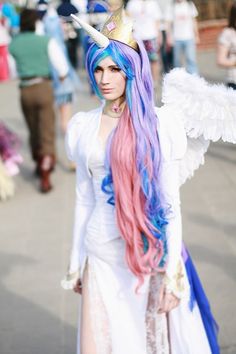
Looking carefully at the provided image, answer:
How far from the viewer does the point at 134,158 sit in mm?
2428

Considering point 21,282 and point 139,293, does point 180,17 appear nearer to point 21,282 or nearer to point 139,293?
point 21,282

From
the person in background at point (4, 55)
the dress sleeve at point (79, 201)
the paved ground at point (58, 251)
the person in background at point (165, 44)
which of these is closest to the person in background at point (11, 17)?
the person in background at point (4, 55)

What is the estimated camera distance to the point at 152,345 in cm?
273

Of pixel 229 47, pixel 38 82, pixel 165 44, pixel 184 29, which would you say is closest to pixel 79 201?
pixel 38 82

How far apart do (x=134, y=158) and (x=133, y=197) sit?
0.50ft

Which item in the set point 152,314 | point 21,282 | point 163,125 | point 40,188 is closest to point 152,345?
point 152,314

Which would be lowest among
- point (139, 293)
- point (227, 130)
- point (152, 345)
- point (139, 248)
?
point (152, 345)

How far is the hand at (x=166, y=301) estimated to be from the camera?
2484 millimetres

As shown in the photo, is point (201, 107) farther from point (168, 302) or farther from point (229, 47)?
point (229, 47)

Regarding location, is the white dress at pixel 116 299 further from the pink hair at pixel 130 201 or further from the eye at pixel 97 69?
the eye at pixel 97 69

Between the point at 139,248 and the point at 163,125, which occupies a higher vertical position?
the point at 163,125

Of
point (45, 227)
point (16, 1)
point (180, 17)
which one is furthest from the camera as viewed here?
point (16, 1)

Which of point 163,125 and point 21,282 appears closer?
point 163,125

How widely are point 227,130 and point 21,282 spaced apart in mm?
2317
